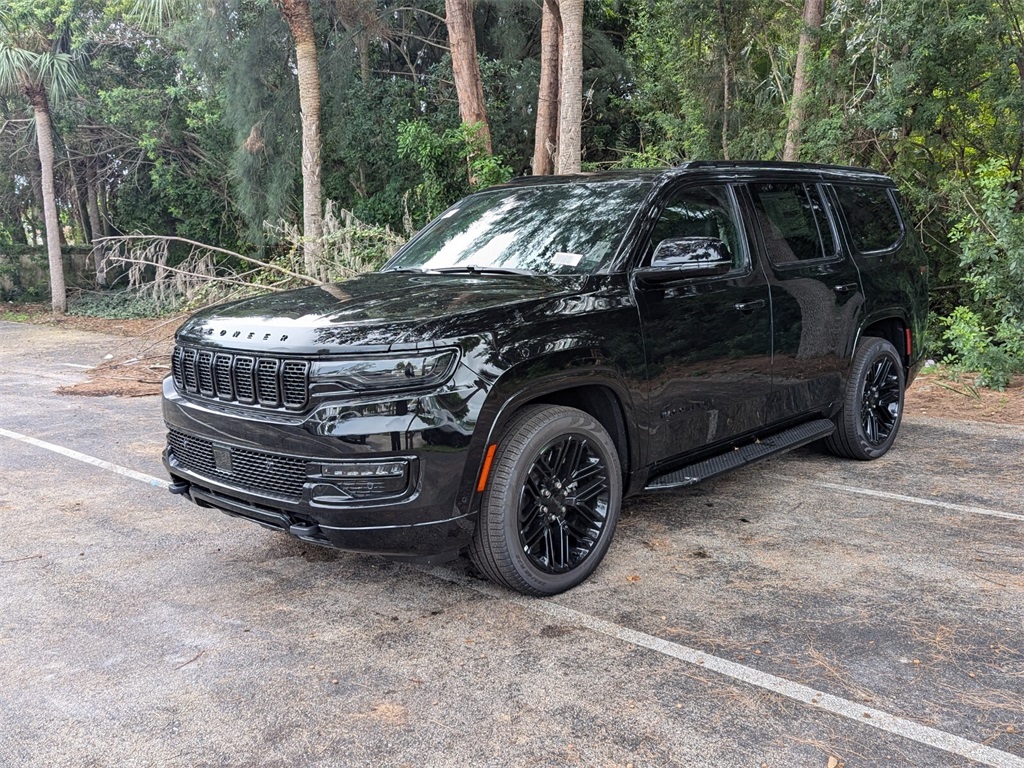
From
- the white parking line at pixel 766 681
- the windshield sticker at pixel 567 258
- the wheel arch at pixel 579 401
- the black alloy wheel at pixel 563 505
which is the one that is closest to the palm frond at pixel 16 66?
the windshield sticker at pixel 567 258

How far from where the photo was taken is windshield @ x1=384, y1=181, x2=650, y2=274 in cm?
436

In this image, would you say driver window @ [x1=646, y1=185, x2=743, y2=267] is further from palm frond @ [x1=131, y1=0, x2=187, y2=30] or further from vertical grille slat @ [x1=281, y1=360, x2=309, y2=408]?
palm frond @ [x1=131, y1=0, x2=187, y2=30]

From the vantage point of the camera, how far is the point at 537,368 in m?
3.67

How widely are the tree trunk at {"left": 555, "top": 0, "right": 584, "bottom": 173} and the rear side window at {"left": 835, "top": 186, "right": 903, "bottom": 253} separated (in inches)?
205

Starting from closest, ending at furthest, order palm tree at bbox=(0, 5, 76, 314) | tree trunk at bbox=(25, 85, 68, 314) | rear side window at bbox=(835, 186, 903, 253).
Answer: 1. rear side window at bbox=(835, 186, 903, 253)
2. palm tree at bbox=(0, 5, 76, 314)
3. tree trunk at bbox=(25, 85, 68, 314)

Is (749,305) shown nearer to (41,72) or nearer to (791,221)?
(791,221)

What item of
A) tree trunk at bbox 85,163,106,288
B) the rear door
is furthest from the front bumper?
tree trunk at bbox 85,163,106,288

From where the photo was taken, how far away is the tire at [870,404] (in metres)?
5.80

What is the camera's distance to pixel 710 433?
15.2ft

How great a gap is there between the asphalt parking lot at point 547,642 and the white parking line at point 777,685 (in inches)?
0.4

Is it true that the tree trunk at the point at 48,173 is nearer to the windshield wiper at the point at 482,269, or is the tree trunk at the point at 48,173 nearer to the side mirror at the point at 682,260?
the windshield wiper at the point at 482,269

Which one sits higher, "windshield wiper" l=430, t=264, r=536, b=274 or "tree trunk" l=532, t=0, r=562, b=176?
"tree trunk" l=532, t=0, r=562, b=176

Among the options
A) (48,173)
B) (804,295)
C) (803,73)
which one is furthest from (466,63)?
(48,173)

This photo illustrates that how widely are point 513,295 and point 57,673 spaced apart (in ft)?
Answer: 8.04
